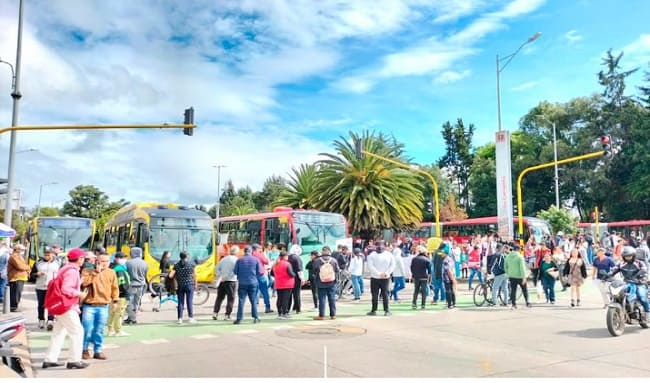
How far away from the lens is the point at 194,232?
22.0 meters

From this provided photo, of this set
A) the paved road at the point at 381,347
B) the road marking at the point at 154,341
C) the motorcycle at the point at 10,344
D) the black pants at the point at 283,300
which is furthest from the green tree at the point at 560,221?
the motorcycle at the point at 10,344

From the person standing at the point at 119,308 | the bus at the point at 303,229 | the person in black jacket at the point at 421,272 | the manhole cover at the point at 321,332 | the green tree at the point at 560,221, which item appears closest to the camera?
the manhole cover at the point at 321,332

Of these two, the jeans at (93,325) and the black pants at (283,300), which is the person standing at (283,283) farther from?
the jeans at (93,325)

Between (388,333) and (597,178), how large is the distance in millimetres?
51164

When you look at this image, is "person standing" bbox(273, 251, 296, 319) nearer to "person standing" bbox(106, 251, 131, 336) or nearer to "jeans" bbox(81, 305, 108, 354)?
"person standing" bbox(106, 251, 131, 336)

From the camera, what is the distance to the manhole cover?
418 inches

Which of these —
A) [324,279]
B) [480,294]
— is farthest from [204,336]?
[480,294]

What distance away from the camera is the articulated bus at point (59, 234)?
26.5 metres

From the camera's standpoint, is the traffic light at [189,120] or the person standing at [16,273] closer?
the person standing at [16,273]

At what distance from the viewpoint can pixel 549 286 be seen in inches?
618

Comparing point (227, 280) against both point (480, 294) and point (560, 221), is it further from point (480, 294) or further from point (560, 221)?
point (560, 221)

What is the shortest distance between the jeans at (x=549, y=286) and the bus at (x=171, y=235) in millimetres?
12291

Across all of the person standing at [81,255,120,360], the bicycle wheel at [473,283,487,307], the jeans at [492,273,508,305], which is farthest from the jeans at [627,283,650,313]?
the person standing at [81,255,120,360]
